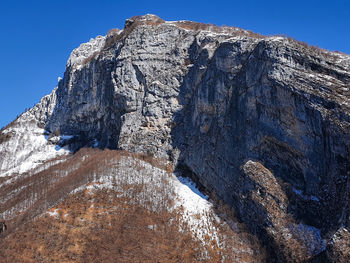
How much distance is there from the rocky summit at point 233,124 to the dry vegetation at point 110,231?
282cm

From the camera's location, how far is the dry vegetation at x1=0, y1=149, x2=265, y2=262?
33.2 metres

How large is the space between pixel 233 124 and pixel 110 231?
1892cm

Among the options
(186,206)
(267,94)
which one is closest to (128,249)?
(186,206)

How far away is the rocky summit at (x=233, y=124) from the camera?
1353 inches

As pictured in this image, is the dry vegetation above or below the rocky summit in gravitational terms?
below

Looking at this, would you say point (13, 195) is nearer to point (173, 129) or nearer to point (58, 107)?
point (173, 129)

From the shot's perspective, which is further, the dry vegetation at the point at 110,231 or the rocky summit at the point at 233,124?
the rocky summit at the point at 233,124

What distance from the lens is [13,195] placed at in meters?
52.3

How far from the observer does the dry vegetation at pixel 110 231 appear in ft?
109

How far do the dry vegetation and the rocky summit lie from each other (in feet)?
9.26

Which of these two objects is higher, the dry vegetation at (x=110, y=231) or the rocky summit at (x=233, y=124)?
the rocky summit at (x=233, y=124)

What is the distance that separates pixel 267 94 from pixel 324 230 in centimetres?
1534

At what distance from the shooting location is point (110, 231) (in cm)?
3609

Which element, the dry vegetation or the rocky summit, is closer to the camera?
the dry vegetation
